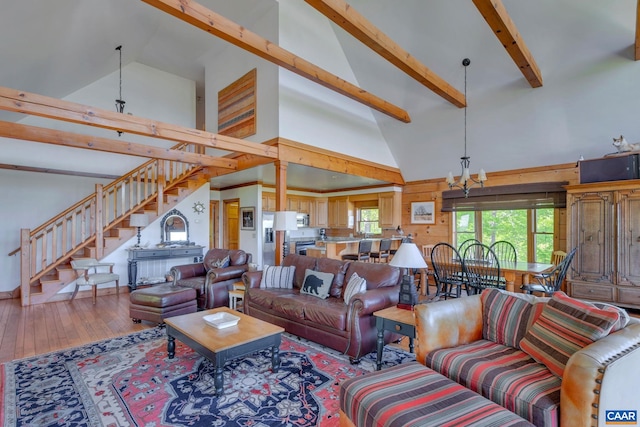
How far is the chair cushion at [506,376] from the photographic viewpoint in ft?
4.93

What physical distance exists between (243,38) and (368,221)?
6.54 meters

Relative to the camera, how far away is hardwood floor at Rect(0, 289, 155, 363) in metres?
3.27

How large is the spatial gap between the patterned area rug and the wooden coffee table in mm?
185

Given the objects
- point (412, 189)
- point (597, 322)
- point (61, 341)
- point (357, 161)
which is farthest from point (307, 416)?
point (412, 189)

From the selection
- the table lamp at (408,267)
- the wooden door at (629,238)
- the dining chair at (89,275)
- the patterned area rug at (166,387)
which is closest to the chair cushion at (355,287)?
the table lamp at (408,267)

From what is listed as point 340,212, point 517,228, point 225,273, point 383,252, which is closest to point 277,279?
point 225,273

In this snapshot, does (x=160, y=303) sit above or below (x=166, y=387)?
above

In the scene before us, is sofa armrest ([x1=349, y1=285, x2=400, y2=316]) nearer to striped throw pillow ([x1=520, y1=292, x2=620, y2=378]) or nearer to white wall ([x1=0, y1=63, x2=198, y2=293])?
striped throw pillow ([x1=520, y1=292, x2=620, y2=378])

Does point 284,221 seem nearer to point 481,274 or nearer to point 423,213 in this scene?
point 481,274

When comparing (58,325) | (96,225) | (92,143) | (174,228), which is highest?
(92,143)

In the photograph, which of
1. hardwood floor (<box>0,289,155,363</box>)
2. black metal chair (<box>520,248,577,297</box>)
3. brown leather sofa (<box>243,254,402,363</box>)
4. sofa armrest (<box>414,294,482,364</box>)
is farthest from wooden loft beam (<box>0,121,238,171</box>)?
black metal chair (<box>520,248,577,297</box>)

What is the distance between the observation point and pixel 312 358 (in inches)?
116

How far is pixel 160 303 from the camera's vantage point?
3.76 m

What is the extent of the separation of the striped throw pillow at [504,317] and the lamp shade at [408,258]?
2.04 ft
